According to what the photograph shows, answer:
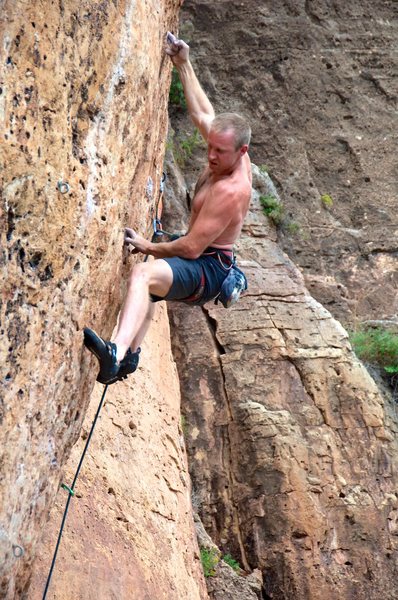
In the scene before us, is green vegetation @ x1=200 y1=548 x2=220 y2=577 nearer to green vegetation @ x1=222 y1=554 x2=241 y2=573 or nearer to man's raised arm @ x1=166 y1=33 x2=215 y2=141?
green vegetation @ x1=222 y1=554 x2=241 y2=573

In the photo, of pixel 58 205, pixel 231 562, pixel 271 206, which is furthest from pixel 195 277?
pixel 271 206

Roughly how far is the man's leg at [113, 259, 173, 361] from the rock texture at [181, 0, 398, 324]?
27.8 ft

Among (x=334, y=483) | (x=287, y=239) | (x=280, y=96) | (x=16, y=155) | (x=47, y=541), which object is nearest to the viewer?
(x=16, y=155)

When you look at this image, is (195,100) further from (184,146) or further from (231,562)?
(184,146)

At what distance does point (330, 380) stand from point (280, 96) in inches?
199

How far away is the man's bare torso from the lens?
7277 mm

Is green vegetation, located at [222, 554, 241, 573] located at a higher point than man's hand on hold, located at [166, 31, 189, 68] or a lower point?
lower

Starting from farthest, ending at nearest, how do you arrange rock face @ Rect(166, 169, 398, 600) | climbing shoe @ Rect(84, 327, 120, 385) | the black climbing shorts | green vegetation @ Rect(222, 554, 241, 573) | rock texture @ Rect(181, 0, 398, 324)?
rock texture @ Rect(181, 0, 398, 324)
rock face @ Rect(166, 169, 398, 600)
green vegetation @ Rect(222, 554, 241, 573)
the black climbing shorts
climbing shoe @ Rect(84, 327, 120, 385)

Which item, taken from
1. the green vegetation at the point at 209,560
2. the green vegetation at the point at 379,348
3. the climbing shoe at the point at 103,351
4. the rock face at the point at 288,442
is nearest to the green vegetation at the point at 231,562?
the rock face at the point at 288,442

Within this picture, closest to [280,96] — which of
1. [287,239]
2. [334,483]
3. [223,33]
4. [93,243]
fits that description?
[223,33]

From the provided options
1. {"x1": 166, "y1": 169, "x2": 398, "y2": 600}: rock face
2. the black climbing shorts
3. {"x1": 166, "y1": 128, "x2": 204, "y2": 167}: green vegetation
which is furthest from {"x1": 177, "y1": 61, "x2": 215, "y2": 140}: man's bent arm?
{"x1": 166, "y1": 128, "x2": 204, "y2": 167}: green vegetation

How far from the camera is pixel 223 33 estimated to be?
16.0m

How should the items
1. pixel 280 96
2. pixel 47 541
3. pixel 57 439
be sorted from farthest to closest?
pixel 280 96 < pixel 47 541 < pixel 57 439

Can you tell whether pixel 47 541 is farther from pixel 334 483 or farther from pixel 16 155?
pixel 334 483
